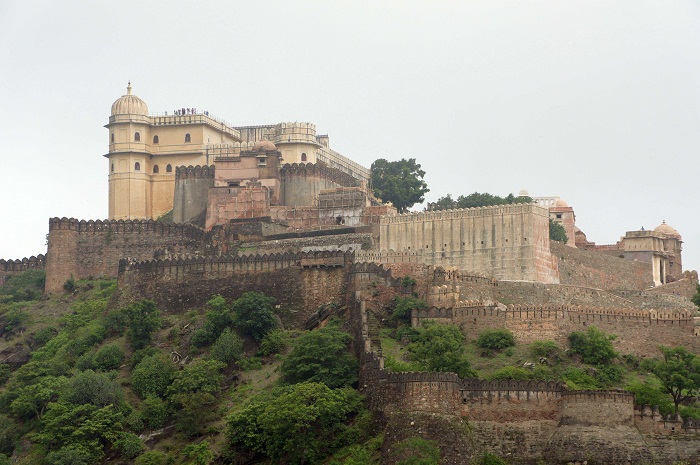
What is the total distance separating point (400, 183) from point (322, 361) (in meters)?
33.2

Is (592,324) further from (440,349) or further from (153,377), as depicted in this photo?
(153,377)

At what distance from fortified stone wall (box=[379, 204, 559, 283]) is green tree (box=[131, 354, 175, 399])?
46.0ft

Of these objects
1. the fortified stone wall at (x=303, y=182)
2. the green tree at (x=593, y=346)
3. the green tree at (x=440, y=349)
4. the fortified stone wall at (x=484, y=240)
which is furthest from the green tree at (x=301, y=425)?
the fortified stone wall at (x=303, y=182)

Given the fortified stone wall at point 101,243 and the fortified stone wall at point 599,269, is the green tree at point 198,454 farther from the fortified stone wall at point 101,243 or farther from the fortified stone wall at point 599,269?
the fortified stone wall at point 599,269

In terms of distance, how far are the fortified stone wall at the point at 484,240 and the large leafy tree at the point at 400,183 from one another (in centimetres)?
1462

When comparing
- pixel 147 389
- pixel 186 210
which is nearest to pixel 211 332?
pixel 147 389

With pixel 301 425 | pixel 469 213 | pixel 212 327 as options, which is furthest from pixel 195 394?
pixel 469 213

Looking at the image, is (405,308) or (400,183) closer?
(405,308)

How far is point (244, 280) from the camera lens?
83.1 metres

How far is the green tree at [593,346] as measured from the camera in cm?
7081

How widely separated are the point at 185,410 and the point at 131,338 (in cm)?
963

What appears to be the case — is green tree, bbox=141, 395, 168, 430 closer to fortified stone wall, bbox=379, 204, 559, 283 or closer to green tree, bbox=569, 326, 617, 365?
fortified stone wall, bbox=379, 204, 559, 283

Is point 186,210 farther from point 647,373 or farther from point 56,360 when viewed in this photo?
point 647,373

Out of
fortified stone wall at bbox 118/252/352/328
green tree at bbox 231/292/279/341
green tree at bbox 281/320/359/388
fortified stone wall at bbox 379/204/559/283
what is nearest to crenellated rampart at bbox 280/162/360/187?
fortified stone wall at bbox 379/204/559/283
